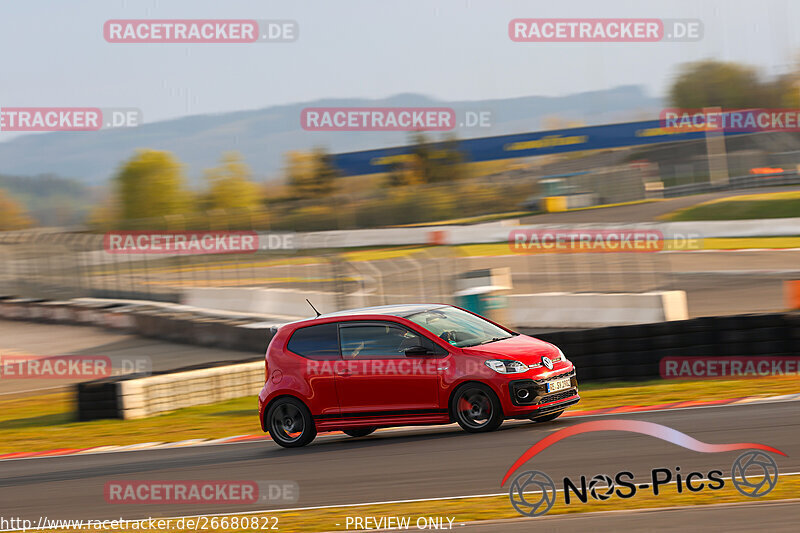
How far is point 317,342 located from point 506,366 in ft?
6.93

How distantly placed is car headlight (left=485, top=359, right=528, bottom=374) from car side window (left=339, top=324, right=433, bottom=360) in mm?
679

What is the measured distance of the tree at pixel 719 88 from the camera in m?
69.4

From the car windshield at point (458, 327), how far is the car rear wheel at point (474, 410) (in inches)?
19.2

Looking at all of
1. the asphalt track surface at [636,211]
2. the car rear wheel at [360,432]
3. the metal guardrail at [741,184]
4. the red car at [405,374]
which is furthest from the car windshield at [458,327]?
the metal guardrail at [741,184]

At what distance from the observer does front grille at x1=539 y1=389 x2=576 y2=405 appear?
28.2ft

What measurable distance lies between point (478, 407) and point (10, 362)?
1722 centimetres

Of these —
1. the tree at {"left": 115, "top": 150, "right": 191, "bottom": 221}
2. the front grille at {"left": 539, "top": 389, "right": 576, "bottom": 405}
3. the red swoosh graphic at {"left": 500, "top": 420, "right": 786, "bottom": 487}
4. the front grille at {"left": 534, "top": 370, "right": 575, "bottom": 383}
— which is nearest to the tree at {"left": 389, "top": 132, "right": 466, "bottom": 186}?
the tree at {"left": 115, "top": 150, "right": 191, "bottom": 221}

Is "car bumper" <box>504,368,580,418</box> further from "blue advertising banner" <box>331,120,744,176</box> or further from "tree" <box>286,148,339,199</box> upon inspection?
"tree" <box>286,148,339,199</box>

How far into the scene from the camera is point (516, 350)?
28.9 feet

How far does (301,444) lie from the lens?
372 inches

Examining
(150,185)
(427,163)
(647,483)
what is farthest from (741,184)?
(150,185)

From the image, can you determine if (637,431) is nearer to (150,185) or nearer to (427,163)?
(427,163)

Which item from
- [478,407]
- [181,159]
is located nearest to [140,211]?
[181,159]

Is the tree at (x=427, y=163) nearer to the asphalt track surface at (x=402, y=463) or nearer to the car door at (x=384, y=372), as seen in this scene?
the asphalt track surface at (x=402, y=463)
